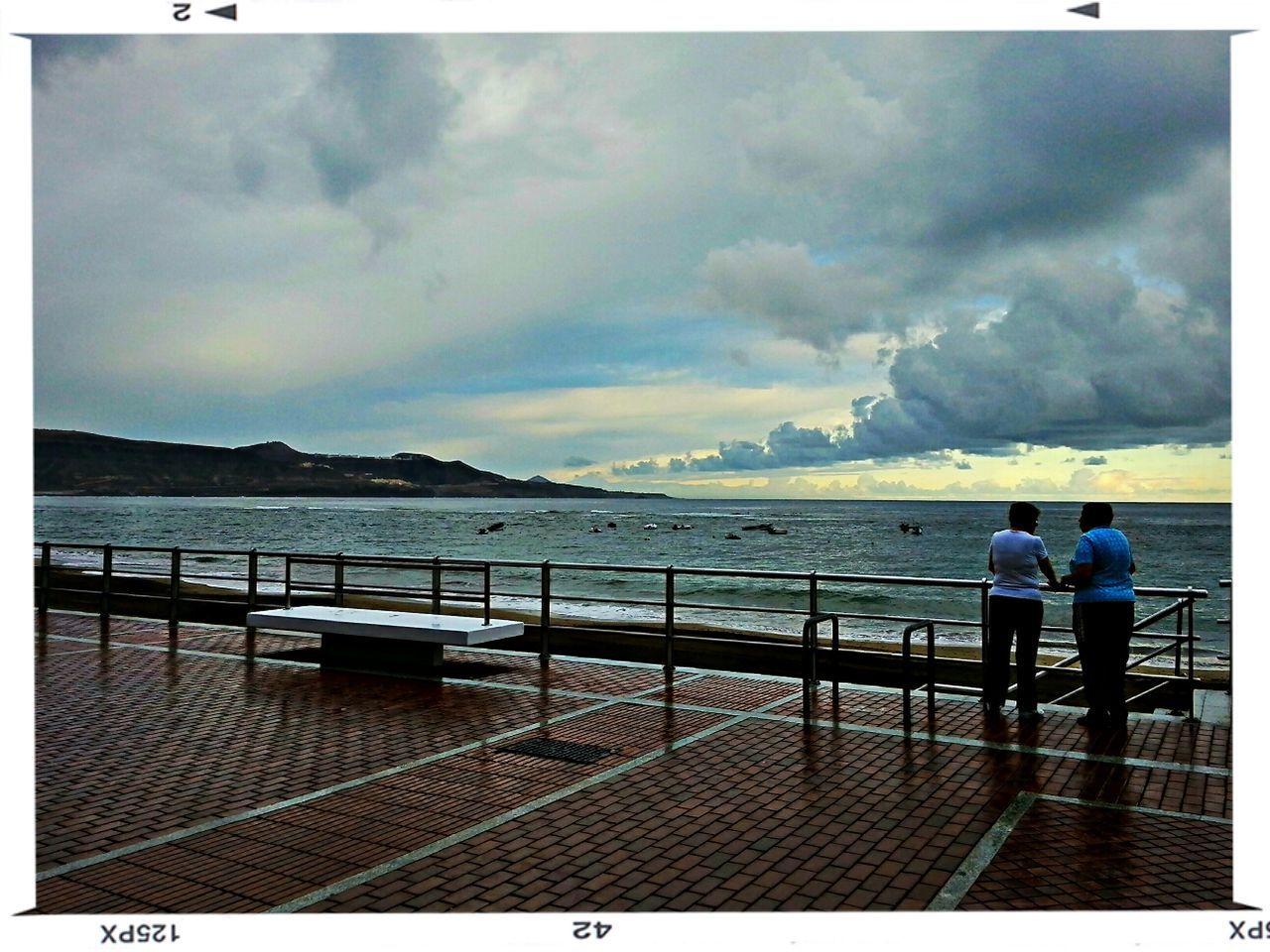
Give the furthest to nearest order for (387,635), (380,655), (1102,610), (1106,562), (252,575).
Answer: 1. (252,575)
2. (380,655)
3. (387,635)
4. (1102,610)
5. (1106,562)

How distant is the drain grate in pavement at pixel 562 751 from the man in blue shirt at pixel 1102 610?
12.6 ft

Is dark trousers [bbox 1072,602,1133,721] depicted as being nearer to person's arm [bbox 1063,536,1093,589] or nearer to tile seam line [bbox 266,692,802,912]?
person's arm [bbox 1063,536,1093,589]

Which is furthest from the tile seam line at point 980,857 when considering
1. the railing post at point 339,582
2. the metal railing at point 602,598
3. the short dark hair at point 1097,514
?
the railing post at point 339,582

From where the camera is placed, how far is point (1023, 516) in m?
8.19

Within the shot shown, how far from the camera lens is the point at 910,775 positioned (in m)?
6.47

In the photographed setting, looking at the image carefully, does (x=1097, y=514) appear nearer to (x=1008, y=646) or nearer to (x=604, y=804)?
(x=1008, y=646)

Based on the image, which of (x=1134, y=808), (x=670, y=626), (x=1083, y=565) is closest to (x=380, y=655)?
(x=670, y=626)

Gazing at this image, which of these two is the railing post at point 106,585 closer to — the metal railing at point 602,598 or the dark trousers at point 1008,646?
the metal railing at point 602,598

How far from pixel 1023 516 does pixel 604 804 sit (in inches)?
175

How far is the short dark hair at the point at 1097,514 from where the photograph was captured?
7.75m

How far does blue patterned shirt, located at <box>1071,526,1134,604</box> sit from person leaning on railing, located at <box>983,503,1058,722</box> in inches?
14.2

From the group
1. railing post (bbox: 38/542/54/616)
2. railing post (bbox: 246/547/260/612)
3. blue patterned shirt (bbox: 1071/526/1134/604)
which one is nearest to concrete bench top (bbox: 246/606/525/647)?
railing post (bbox: 246/547/260/612)

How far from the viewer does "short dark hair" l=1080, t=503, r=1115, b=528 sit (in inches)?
305

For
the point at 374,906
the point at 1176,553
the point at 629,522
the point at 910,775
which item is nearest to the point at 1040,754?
the point at 910,775
